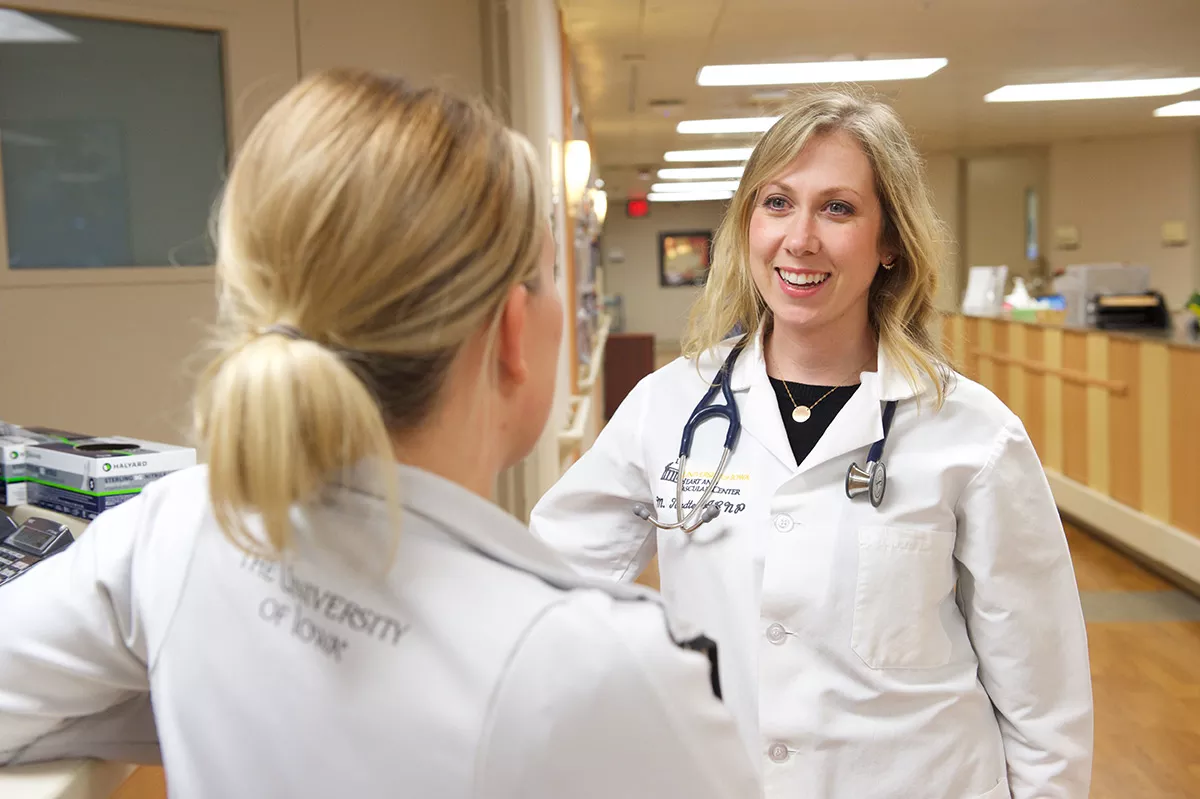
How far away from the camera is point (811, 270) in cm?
162

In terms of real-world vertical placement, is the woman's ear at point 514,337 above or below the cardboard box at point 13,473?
above

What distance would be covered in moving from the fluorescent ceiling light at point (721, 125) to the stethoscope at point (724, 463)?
8.84 metres

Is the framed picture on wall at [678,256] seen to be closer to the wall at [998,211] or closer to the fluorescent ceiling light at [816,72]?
the wall at [998,211]

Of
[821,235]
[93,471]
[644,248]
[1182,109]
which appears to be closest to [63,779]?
[93,471]

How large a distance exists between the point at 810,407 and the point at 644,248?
71.9 feet

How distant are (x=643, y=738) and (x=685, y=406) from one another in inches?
41.3

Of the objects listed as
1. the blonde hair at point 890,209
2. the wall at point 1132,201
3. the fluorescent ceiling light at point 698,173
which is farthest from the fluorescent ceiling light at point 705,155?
the blonde hair at point 890,209

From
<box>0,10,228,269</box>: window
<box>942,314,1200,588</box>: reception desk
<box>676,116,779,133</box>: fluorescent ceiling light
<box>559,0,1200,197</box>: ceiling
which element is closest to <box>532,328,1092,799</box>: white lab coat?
<box>0,10,228,269</box>: window

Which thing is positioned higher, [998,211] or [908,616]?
[998,211]

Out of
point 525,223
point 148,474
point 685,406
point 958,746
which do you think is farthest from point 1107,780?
point 525,223

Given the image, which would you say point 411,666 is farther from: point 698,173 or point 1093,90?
point 698,173

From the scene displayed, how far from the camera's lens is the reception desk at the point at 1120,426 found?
194 inches

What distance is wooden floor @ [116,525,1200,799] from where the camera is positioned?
10.5ft

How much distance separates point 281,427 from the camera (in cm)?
70
